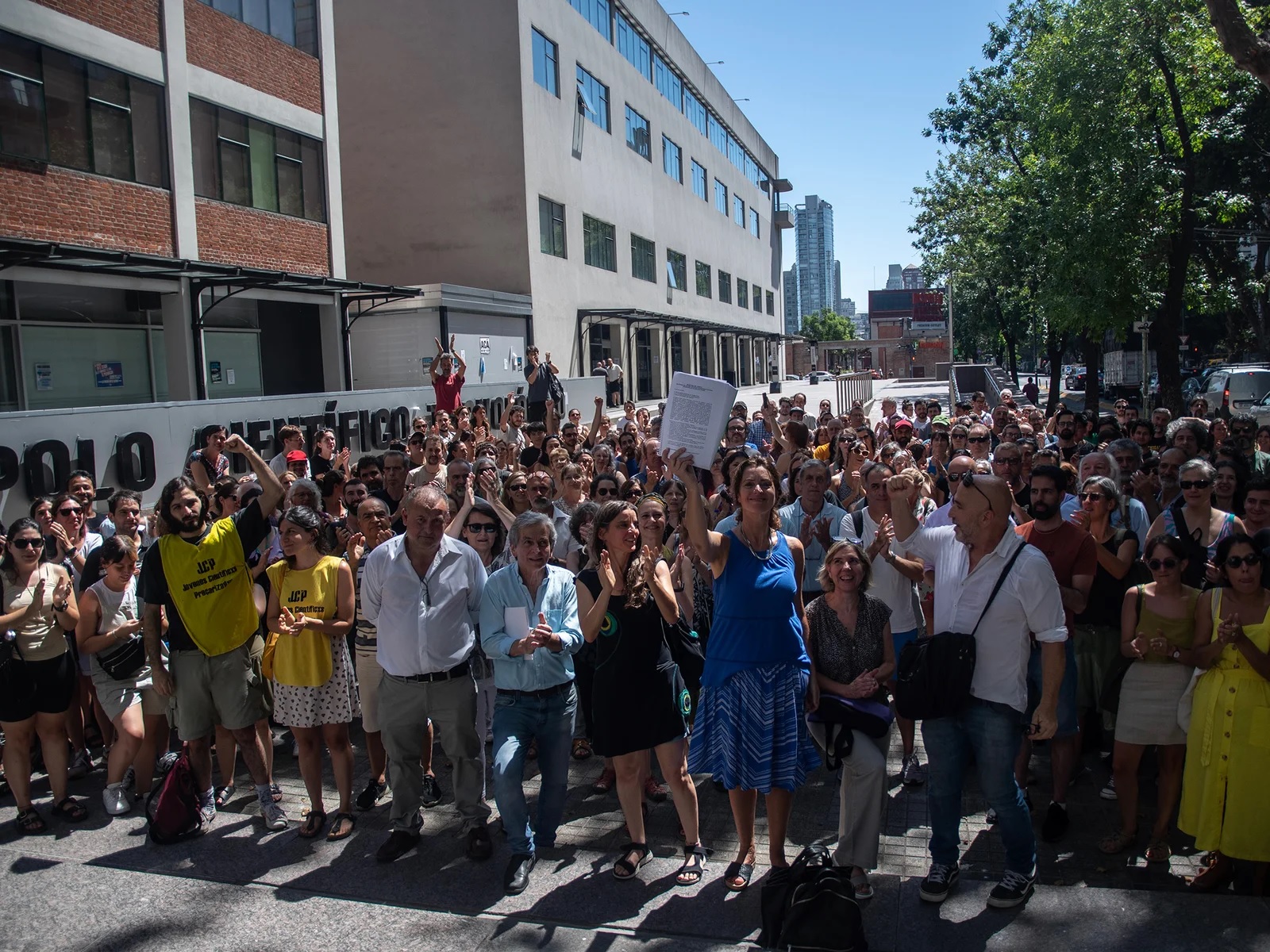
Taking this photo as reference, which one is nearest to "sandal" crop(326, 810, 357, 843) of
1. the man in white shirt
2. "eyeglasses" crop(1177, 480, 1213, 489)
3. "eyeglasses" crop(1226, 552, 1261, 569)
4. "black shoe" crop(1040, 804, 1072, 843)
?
the man in white shirt

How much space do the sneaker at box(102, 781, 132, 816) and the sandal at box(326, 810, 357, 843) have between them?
4.12ft

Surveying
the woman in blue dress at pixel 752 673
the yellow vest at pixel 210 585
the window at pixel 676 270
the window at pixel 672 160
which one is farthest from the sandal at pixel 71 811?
the window at pixel 672 160

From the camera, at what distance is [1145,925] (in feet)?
13.6

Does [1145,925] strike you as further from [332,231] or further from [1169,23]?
[332,231]

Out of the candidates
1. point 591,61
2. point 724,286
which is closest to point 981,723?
point 591,61

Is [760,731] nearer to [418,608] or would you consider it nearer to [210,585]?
[418,608]

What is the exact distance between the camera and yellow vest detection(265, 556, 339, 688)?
5.32 metres

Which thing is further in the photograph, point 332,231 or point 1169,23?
point 332,231

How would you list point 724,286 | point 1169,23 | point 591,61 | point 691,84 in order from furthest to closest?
1. point 724,286
2. point 691,84
3. point 591,61
4. point 1169,23

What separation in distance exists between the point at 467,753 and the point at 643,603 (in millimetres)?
1281

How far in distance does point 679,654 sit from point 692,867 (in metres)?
0.98

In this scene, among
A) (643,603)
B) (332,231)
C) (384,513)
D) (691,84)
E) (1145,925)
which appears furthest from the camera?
(691,84)

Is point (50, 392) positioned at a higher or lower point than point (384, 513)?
higher

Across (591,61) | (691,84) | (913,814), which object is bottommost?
(913,814)
